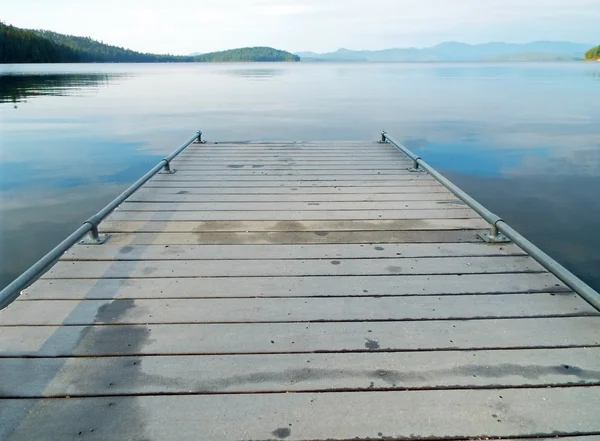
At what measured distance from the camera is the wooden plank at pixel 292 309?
2.56 m

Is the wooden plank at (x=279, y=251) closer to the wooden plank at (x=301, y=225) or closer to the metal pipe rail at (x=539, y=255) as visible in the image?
the metal pipe rail at (x=539, y=255)

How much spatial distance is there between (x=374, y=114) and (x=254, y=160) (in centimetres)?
1404

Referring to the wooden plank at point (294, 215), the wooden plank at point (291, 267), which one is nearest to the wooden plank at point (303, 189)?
the wooden plank at point (294, 215)

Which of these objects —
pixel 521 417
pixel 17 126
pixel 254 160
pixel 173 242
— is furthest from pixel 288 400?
pixel 17 126

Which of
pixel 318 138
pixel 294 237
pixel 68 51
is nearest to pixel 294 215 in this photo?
pixel 294 237

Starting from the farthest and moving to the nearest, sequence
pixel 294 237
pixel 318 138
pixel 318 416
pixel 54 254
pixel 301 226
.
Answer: pixel 318 138 < pixel 301 226 < pixel 294 237 < pixel 54 254 < pixel 318 416

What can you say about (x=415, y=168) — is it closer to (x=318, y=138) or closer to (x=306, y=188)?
(x=306, y=188)

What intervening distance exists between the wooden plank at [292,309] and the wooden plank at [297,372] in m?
0.34

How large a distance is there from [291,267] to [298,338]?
876 mm

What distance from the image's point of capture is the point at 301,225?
4035 millimetres

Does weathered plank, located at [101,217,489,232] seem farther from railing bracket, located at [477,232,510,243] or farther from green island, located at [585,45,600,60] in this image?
green island, located at [585,45,600,60]

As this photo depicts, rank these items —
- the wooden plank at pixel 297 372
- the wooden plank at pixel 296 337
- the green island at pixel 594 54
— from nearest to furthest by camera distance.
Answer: the wooden plank at pixel 297 372, the wooden plank at pixel 296 337, the green island at pixel 594 54

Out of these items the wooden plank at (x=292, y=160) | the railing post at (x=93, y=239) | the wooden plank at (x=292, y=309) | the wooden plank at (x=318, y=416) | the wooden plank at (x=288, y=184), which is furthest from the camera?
the wooden plank at (x=292, y=160)

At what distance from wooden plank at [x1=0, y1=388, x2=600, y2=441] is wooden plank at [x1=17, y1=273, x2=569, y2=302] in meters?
0.91
